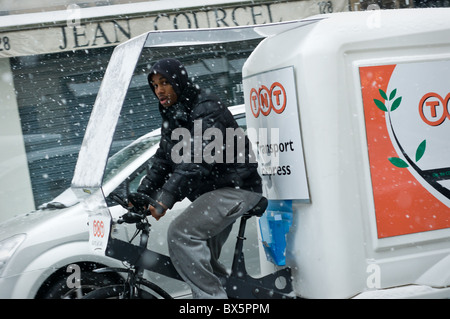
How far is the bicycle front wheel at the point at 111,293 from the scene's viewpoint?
12.8 feet

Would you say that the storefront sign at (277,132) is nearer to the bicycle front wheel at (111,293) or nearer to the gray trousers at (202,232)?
the gray trousers at (202,232)

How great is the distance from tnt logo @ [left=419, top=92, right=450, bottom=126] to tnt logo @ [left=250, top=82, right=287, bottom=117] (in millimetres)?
899

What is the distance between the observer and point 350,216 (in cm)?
385

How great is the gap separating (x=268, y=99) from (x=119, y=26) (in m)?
6.02

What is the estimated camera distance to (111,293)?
3932 mm

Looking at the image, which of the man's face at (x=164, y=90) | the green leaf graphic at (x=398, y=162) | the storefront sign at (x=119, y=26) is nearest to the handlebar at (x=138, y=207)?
the man's face at (x=164, y=90)

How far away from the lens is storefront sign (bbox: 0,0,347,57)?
955 centimetres

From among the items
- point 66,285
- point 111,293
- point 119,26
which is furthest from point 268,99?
point 119,26

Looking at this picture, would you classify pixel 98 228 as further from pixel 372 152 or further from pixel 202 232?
pixel 372 152

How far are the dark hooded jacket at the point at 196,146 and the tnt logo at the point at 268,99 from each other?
13.1 inches

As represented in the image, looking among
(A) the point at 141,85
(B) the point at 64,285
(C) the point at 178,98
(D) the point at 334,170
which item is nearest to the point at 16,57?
(A) the point at 141,85

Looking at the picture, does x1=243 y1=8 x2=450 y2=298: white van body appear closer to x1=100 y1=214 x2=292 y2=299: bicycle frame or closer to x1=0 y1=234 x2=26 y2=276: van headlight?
x1=100 y1=214 x2=292 y2=299: bicycle frame

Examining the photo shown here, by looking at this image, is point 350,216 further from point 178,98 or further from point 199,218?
point 178,98
